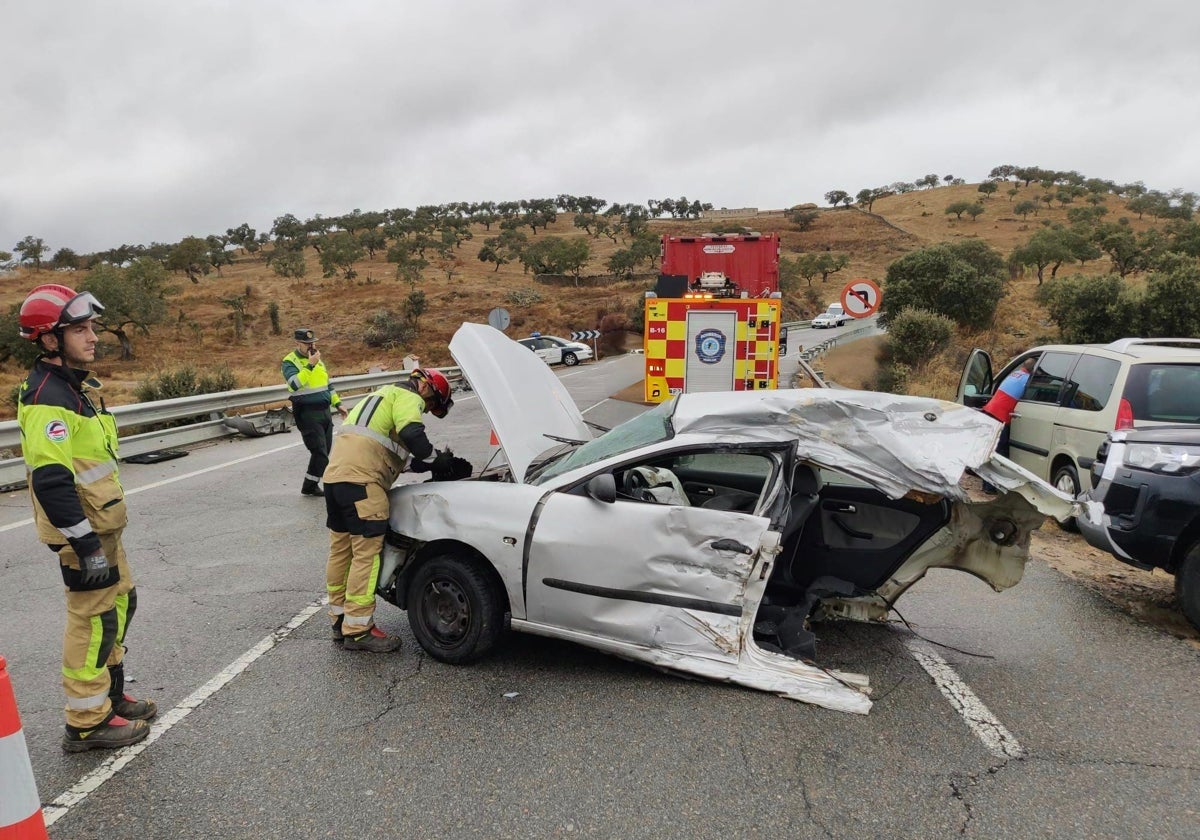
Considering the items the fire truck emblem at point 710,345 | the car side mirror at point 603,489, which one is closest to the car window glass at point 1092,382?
the car side mirror at point 603,489

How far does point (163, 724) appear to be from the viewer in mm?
3467

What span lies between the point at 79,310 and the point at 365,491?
1584 millimetres

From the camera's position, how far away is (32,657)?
4.18 meters

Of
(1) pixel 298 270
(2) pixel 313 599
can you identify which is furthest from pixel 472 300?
(2) pixel 313 599

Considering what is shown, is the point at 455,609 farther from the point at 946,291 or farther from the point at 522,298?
the point at 522,298

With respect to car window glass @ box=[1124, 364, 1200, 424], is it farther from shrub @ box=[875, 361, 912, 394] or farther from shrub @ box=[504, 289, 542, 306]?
shrub @ box=[504, 289, 542, 306]

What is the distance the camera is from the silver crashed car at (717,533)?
366 centimetres

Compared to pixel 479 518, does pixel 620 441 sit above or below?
above

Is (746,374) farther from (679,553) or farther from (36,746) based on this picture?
(36,746)

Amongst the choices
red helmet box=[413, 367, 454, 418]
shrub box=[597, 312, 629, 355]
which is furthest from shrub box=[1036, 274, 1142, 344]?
red helmet box=[413, 367, 454, 418]

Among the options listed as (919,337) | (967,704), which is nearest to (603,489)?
(967,704)

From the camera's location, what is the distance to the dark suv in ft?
14.3

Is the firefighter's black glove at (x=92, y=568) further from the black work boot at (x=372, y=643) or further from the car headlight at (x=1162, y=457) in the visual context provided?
the car headlight at (x=1162, y=457)

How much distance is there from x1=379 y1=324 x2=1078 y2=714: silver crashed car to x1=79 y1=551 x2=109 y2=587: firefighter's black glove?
1435 mm
